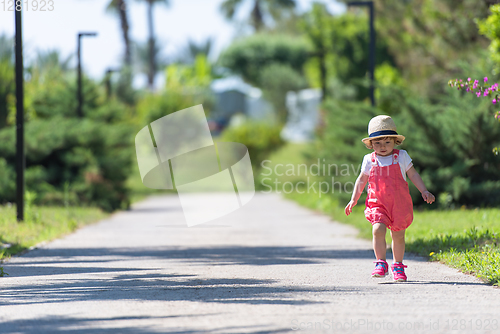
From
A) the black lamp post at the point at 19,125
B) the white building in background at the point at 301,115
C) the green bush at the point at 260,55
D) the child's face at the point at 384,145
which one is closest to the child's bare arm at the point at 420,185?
the child's face at the point at 384,145

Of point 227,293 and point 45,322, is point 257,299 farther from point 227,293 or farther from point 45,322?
point 45,322

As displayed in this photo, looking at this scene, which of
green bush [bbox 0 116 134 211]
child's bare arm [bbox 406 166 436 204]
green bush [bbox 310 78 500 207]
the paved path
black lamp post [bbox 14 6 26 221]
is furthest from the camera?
green bush [bbox 0 116 134 211]

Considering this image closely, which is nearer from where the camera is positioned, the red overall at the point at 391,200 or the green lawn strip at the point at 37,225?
the red overall at the point at 391,200

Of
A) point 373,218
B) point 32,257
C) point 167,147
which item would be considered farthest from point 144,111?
point 373,218

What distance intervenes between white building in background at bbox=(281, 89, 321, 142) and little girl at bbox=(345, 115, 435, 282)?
4236 centimetres

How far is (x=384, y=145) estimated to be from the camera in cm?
713

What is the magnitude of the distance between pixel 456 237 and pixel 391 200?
275cm

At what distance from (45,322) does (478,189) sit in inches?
461

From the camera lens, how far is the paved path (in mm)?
5184

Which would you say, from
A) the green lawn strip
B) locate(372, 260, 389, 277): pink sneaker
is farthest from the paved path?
the green lawn strip

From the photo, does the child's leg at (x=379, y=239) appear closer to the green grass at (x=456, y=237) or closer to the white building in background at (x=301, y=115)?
the green grass at (x=456, y=237)

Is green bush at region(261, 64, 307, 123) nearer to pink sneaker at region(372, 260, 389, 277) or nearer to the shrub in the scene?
the shrub

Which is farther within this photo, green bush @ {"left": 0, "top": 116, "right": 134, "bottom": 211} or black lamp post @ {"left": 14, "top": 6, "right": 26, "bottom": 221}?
green bush @ {"left": 0, "top": 116, "right": 134, "bottom": 211}

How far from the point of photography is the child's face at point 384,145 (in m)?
7.12
